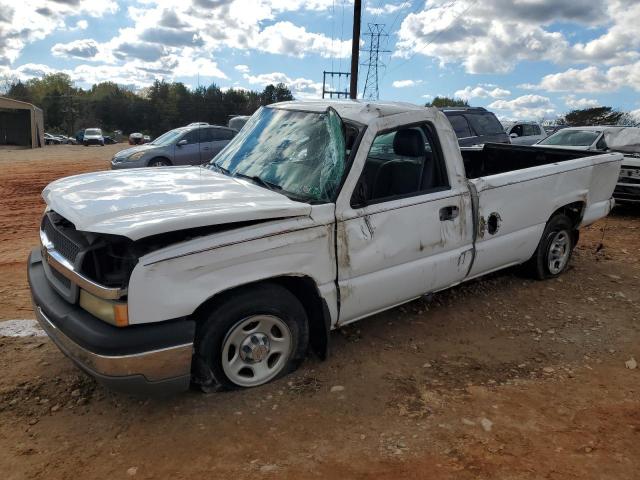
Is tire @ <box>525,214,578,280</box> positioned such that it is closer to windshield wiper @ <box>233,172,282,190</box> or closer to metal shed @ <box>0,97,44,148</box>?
windshield wiper @ <box>233,172,282,190</box>

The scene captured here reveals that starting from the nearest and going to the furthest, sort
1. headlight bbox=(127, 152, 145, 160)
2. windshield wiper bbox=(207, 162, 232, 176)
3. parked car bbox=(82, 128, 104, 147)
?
windshield wiper bbox=(207, 162, 232, 176)
headlight bbox=(127, 152, 145, 160)
parked car bbox=(82, 128, 104, 147)

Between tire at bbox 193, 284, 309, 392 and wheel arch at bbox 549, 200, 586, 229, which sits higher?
wheel arch at bbox 549, 200, 586, 229

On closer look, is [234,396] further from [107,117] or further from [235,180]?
[107,117]

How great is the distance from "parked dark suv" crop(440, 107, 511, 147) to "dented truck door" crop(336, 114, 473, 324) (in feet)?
24.9

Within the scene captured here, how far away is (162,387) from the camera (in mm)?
2975

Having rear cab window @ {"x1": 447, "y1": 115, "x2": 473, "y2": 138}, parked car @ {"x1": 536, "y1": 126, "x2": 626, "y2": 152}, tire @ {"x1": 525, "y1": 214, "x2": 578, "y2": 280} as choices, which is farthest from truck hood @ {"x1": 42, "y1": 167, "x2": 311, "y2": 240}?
parked car @ {"x1": 536, "y1": 126, "x2": 626, "y2": 152}

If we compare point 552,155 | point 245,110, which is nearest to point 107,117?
point 245,110

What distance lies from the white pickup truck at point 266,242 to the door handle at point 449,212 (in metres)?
0.01

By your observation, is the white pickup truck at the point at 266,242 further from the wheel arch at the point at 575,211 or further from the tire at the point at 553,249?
the wheel arch at the point at 575,211

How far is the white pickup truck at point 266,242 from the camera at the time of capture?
2879 millimetres

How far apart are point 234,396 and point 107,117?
9038cm

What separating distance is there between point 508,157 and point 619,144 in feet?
18.2

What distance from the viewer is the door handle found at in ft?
13.6

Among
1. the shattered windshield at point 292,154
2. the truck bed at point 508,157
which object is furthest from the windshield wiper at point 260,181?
the truck bed at point 508,157
